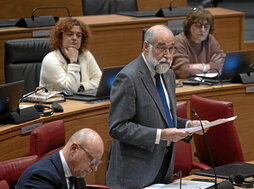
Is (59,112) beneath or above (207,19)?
beneath

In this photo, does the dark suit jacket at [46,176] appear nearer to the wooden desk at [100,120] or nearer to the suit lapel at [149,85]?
the suit lapel at [149,85]

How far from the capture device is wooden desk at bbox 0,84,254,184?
445 cm

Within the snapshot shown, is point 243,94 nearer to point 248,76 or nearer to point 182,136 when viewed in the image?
point 248,76

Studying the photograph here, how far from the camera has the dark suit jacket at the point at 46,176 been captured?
3029 millimetres

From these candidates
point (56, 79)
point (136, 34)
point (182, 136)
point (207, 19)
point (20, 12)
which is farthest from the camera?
point (20, 12)

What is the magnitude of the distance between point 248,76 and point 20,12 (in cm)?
330

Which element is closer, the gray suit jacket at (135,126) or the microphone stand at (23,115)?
the gray suit jacket at (135,126)

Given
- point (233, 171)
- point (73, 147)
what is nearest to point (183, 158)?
point (233, 171)

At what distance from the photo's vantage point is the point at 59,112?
480 centimetres

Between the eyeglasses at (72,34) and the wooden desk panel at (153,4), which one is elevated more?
the eyeglasses at (72,34)

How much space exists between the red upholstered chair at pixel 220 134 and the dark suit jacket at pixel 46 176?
5.78 feet

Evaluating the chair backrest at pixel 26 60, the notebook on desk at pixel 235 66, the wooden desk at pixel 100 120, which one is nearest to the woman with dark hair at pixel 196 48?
the notebook on desk at pixel 235 66

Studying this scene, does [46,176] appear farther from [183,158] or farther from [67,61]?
[67,61]

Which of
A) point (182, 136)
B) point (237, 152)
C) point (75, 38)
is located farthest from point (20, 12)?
point (182, 136)
